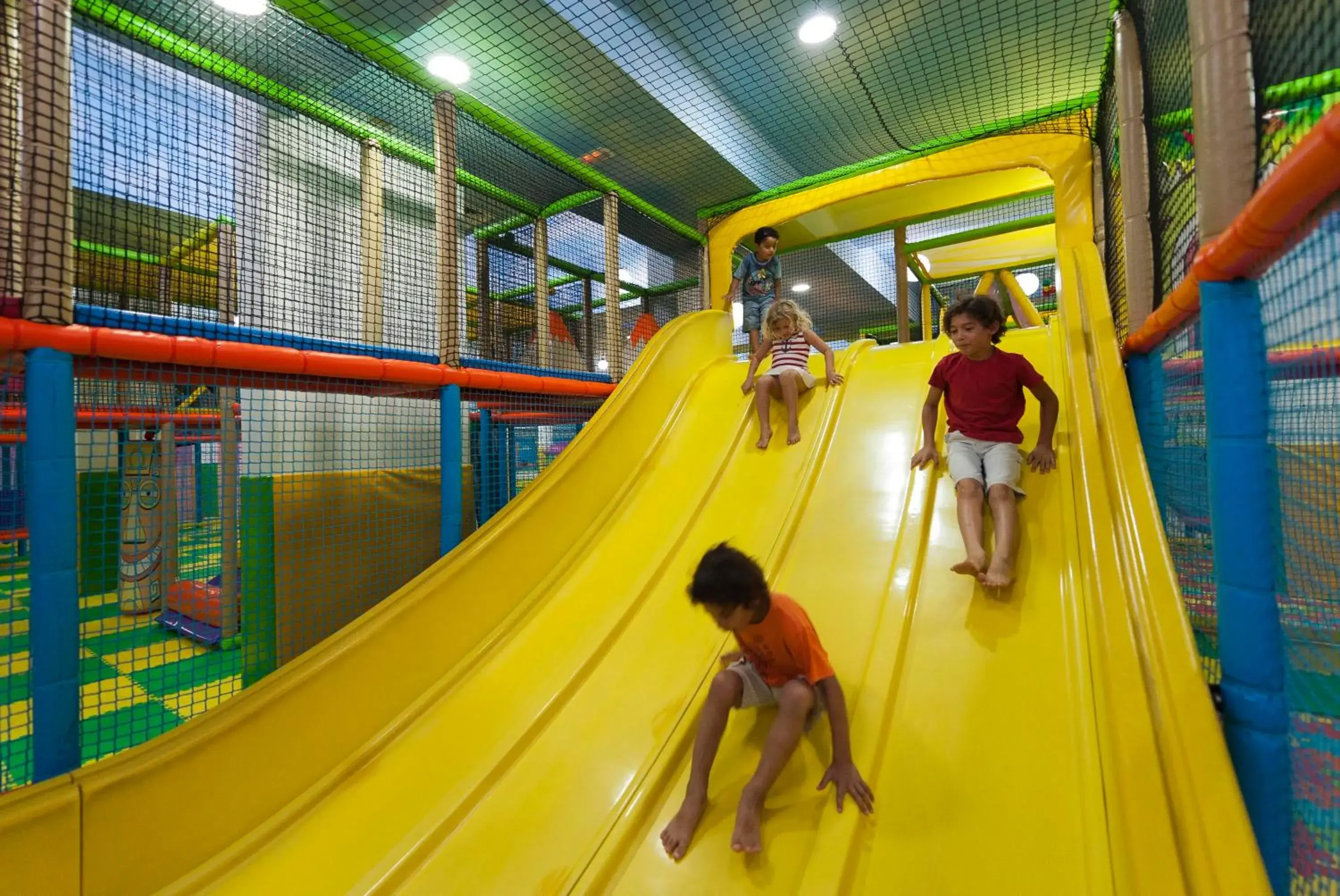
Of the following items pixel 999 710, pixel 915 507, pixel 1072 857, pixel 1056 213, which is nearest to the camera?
pixel 1072 857

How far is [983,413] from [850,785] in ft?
4.83

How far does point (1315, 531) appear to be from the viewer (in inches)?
63.2

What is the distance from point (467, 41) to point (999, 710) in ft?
17.0

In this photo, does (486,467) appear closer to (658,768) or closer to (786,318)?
(786,318)

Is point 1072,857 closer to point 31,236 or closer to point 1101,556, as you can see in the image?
point 1101,556

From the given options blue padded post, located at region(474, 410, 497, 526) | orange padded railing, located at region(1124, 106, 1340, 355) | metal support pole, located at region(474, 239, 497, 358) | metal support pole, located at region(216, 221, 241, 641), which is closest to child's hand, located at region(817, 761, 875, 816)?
orange padded railing, located at region(1124, 106, 1340, 355)

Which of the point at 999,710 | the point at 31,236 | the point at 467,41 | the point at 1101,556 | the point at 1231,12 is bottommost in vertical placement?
the point at 999,710

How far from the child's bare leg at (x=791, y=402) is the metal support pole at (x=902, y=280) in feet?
9.78

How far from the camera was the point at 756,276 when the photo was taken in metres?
4.59

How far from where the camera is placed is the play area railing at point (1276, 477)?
1008 millimetres

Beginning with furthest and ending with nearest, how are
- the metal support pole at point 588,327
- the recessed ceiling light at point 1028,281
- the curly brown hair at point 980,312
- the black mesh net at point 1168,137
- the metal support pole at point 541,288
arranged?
1. the recessed ceiling light at point 1028,281
2. the metal support pole at point 588,327
3. the metal support pole at point 541,288
4. the curly brown hair at point 980,312
5. the black mesh net at point 1168,137

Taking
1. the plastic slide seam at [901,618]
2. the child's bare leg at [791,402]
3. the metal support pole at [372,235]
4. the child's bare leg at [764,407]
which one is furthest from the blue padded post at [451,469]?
the plastic slide seam at [901,618]

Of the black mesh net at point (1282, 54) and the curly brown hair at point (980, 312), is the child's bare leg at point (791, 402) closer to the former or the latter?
the curly brown hair at point (980, 312)

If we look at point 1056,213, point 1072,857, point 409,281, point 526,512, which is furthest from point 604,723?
point 1056,213
